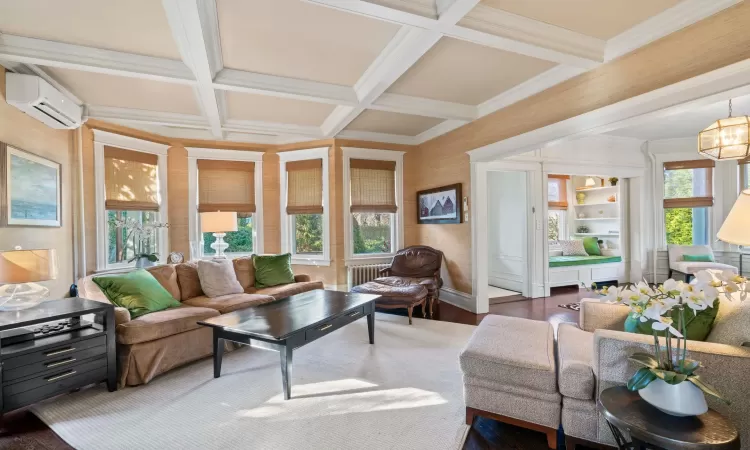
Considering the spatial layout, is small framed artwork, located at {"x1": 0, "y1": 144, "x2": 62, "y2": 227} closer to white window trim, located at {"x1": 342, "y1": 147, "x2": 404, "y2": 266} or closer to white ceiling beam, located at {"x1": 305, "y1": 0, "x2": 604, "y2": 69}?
white ceiling beam, located at {"x1": 305, "y1": 0, "x2": 604, "y2": 69}

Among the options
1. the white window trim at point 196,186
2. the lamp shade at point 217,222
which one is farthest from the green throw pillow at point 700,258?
the lamp shade at point 217,222

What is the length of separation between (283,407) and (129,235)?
3846 mm

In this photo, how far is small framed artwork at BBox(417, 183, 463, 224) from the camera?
4938 millimetres

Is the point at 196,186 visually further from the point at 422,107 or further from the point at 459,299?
the point at 459,299

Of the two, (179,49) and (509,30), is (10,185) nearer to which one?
(179,49)

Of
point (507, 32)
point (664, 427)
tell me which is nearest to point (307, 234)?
point (507, 32)

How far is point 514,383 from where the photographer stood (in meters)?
1.94

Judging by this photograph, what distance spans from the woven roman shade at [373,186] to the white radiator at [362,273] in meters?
0.92

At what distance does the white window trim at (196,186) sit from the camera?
5281 millimetres

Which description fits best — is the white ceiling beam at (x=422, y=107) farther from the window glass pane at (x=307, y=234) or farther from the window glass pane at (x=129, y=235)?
the window glass pane at (x=129, y=235)

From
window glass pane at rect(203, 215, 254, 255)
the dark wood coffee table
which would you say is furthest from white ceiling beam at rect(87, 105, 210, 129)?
the dark wood coffee table

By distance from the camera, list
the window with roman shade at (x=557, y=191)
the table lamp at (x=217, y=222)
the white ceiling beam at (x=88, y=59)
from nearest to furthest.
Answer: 1. the white ceiling beam at (x=88, y=59)
2. the table lamp at (x=217, y=222)
3. the window with roman shade at (x=557, y=191)

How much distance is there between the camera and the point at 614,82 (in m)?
2.86

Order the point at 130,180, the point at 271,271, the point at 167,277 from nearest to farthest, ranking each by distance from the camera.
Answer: the point at 167,277 → the point at 271,271 → the point at 130,180
